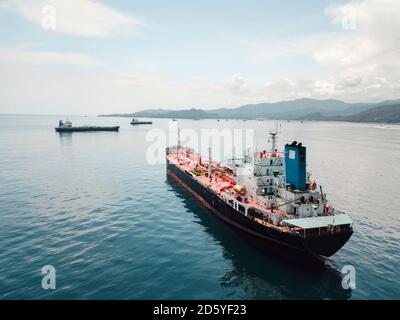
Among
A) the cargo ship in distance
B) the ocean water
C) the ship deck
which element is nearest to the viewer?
the ocean water

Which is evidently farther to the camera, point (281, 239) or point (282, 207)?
point (282, 207)

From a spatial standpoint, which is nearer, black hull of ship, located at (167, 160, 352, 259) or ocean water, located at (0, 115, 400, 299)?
ocean water, located at (0, 115, 400, 299)

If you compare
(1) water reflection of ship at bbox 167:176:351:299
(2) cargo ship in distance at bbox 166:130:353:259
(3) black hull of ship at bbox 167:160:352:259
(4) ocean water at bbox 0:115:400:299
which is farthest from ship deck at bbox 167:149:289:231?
(4) ocean water at bbox 0:115:400:299

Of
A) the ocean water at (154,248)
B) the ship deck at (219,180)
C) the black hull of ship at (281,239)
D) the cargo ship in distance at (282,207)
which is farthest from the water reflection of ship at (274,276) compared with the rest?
the ship deck at (219,180)

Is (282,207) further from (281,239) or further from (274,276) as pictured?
(274,276)

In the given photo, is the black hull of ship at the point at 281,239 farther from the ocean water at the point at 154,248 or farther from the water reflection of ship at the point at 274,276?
the ocean water at the point at 154,248

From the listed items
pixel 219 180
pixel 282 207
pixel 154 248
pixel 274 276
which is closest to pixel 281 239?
pixel 274 276

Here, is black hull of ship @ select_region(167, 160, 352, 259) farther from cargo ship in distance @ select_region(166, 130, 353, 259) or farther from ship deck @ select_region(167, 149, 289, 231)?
ship deck @ select_region(167, 149, 289, 231)
